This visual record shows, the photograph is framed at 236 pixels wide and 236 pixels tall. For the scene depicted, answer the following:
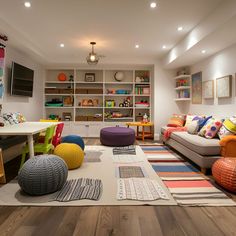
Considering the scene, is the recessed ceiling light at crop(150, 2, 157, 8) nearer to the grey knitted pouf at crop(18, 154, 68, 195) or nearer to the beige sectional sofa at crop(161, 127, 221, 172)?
the beige sectional sofa at crop(161, 127, 221, 172)

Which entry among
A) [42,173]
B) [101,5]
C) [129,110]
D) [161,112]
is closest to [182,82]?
[161,112]

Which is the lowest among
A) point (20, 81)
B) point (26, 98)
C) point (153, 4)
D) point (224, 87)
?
point (26, 98)

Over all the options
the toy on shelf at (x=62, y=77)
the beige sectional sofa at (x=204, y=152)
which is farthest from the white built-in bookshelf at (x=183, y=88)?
the toy on shelf at (x=62, y=77)

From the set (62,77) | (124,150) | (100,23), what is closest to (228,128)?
(124,150)

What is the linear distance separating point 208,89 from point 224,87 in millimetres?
748

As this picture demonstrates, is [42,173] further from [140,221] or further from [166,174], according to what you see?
[166,174]

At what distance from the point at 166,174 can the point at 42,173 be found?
1802 millimetres

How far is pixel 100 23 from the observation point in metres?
4.08

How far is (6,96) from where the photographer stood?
195 inches

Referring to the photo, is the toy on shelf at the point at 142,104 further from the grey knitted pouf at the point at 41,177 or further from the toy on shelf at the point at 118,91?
the grey knitted pouf at the point at 41,177

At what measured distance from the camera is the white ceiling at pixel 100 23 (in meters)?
3.36

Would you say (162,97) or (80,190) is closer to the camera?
(80,190)

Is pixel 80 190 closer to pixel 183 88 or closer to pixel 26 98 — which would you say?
pixel 26 98

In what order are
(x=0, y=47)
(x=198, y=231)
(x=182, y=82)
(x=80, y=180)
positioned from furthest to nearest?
1. (x=182, y=82)
2. (x=0, y=47)
3. (x=80, y=180)
4. (x=198, y=231)
